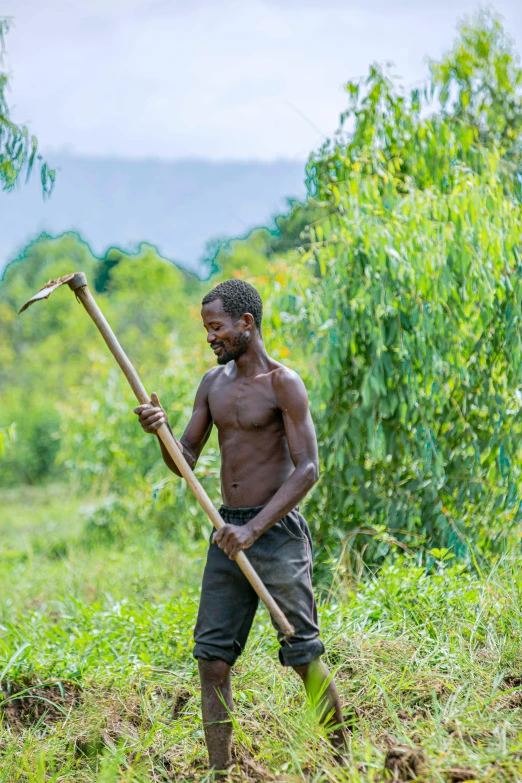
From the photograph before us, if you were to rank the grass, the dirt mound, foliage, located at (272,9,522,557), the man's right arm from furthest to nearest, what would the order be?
foliage, located at (272,9,522,557) → the dirt mound → the man's right arm → the grass

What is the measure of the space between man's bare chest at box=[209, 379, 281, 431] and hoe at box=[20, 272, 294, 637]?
0.23 m

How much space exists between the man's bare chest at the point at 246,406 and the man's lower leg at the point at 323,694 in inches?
34.1

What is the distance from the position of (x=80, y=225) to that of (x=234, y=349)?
166 ft

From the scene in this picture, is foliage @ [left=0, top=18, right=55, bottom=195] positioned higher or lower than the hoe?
higher

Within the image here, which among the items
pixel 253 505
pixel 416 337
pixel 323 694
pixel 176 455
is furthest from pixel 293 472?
pixel 416 337

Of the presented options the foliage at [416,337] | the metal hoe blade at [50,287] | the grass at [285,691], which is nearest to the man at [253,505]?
the grass at [285,691]

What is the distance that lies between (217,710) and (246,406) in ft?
3.52

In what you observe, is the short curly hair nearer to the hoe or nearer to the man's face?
the man's face

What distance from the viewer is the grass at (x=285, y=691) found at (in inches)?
110

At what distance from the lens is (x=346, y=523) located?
17.2 ft

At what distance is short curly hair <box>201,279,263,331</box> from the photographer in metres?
3.05

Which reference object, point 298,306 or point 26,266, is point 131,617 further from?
point 26,266

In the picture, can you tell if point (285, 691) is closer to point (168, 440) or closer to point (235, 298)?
point (168, 440)

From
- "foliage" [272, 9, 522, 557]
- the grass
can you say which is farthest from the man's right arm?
"foliage" [272, 9, 522, 557]
